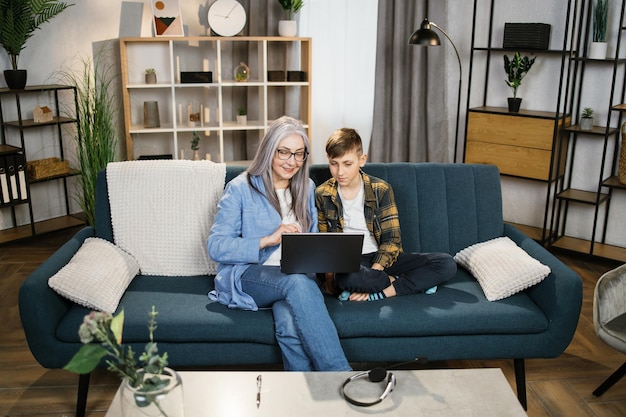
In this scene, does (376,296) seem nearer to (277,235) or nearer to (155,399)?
(277,235)

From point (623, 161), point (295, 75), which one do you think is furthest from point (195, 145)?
point (623, 161)

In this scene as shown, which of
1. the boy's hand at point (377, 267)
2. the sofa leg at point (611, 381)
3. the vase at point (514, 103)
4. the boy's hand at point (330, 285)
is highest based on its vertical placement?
the vase at point (514, 103)

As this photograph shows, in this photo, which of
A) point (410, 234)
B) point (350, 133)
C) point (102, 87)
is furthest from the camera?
point (102, 87)

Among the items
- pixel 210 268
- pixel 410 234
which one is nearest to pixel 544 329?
A: pixel 410 234

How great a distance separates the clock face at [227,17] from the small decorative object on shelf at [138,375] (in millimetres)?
3542

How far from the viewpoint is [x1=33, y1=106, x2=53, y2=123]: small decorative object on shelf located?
4352 mm

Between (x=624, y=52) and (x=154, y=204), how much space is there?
2911 mm

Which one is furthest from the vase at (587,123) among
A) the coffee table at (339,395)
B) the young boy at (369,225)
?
the coffee table at (339,395)

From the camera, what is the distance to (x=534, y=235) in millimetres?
4285

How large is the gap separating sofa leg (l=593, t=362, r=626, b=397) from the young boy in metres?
0.73

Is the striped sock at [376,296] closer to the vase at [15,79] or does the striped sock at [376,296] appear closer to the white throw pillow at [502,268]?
the white throw pillow at [502,268]

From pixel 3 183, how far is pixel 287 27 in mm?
2178

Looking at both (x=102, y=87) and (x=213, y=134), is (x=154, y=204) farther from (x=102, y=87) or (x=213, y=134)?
(x=213, y=134)

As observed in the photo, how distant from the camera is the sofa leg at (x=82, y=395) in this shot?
2383 millimetres
